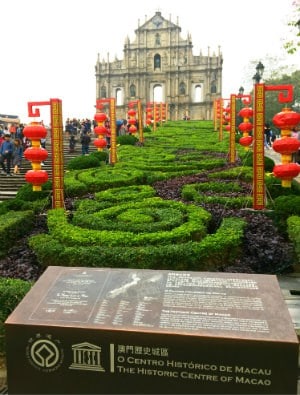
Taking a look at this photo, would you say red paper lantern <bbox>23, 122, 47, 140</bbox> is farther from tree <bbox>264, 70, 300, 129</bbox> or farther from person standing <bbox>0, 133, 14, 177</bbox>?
tree <bbox>264, 70, 300, 129</bbox>

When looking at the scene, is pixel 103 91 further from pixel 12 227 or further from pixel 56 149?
pixel 12 227

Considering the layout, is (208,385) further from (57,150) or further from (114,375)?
(57,150)

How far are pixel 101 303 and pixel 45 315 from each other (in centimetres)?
38

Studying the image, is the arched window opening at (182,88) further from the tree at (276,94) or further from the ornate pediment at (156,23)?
the tree at (276,94)

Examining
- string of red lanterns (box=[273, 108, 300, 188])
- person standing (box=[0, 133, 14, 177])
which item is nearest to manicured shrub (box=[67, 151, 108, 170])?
person standing (box=[0, 133, 14, 177])

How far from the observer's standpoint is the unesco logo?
2746 mm

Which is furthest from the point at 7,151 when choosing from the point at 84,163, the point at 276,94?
the point at 276,94

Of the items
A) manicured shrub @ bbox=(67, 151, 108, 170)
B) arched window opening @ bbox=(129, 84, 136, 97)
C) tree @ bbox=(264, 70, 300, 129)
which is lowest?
manicured shrub @ bbox=(67, 151, 108, 170)

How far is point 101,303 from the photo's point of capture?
2971 millimetres

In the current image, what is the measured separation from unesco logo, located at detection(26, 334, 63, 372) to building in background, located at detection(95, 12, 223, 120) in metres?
58.3

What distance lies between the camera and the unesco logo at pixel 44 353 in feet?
9.01

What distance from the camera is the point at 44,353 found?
2.76m

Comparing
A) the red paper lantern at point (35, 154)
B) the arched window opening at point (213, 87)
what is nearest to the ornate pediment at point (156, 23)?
the arched window opening at point (213, 87)

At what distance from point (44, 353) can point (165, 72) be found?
200ft
